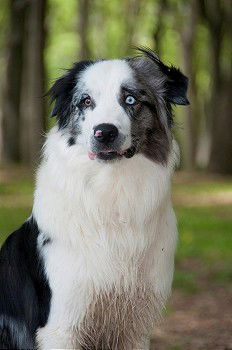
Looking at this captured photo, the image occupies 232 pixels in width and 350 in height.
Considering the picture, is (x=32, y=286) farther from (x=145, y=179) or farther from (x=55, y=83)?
(x=55, y=83)

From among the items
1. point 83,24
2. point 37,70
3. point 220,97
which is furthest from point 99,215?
point 83,24

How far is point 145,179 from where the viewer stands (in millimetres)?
5309

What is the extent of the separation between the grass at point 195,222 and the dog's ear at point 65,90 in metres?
5.01

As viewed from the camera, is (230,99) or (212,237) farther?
(230,99)

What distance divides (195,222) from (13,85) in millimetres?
13285

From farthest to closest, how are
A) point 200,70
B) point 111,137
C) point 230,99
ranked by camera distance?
point 200,70, point 230,99, point 111,137

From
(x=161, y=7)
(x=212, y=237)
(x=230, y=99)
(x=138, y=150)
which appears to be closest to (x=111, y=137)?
(x=138, y=150)

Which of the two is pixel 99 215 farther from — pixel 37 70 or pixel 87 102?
pixel 37 70

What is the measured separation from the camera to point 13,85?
2730 cm

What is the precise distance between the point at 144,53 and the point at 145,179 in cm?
89

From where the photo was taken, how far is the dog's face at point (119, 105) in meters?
5.08

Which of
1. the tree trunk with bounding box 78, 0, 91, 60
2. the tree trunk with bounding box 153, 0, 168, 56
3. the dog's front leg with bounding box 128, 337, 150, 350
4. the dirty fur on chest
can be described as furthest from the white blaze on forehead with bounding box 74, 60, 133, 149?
the tree trunk with bounding box 153, 0, 168, 56

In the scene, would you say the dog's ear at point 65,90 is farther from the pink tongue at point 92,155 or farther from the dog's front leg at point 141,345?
the dog's front leg at point 141,345

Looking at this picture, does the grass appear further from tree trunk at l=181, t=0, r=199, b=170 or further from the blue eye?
the blue eye
